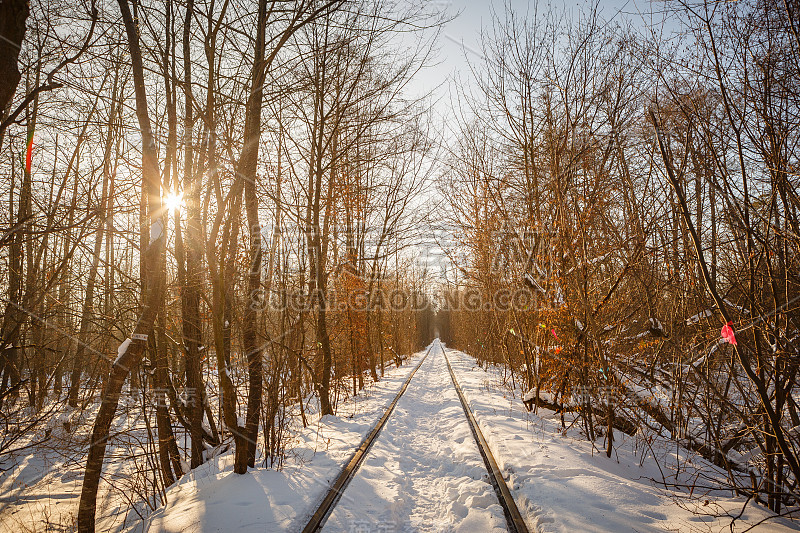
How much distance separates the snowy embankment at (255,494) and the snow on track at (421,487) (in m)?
0.40

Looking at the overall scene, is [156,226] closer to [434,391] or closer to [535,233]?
[535,233]

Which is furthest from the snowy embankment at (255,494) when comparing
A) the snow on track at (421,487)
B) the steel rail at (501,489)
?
the steel rail at (501,489)

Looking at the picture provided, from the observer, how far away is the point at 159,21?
22.2 feet

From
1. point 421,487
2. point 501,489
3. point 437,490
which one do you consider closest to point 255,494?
point 421,487

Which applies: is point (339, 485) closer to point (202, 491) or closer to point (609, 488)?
point (202, 491)

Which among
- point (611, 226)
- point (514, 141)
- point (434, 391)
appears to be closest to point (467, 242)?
point (514, 141)

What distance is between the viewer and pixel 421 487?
198 inches

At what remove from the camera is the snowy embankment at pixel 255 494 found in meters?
3.79

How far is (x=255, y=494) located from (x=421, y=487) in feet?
6.71

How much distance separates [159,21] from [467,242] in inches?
325

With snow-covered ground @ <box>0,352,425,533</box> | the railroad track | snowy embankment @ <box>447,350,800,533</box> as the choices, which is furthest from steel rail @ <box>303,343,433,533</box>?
snowy embankment @ <box>447,350,800,533</box>

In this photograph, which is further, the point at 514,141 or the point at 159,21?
the point at 514,141

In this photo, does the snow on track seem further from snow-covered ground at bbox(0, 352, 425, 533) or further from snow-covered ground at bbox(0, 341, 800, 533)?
snow-covered ground at bbox(0, 352, 425, 533)

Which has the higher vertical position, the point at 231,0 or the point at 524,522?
the point at 231,0
